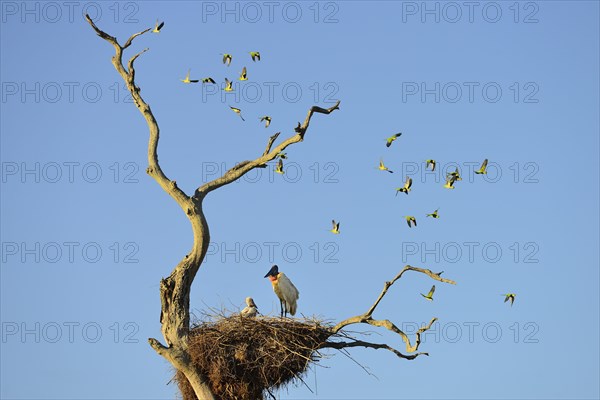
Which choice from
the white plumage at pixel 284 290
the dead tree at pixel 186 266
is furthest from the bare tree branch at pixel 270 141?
the white plumage at pixel 284 290

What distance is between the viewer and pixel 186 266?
22.6 meters

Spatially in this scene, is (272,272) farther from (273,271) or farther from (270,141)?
(270,141)

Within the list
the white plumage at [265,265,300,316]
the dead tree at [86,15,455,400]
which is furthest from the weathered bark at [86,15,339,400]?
the white plumage at [265,265,300,316]

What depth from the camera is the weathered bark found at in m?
22.2

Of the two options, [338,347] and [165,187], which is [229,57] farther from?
[338,347]

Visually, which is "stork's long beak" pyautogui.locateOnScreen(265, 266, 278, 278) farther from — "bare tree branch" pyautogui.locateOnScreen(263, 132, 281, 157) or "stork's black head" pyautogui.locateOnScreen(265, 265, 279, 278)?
"bare tree branch" pyautogui.locateOnScreen(263, 132, 281, 157)

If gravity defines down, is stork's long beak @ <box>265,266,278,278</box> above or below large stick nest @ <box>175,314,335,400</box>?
above

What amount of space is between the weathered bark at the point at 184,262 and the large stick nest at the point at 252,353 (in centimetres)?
19

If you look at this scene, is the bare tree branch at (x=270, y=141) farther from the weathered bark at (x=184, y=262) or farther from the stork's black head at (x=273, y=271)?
the stork's black head at (x=273, y=271)

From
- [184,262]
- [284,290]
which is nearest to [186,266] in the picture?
[184,262]

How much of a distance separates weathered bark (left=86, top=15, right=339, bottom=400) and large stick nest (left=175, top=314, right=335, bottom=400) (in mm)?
195

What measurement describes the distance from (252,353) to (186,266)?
69.2 inches

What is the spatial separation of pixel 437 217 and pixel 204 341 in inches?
163

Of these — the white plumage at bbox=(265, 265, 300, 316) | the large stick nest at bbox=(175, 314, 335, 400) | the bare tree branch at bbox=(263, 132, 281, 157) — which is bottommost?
the large stick nest at bbox=(175, 314, 335, 400)
